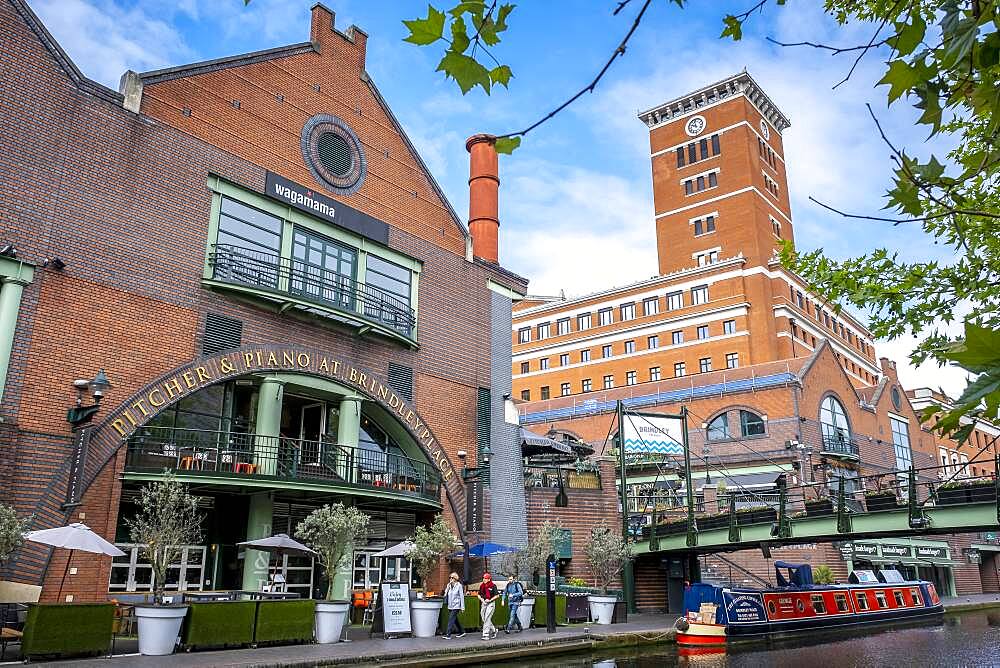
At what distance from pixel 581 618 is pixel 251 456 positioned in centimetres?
1127

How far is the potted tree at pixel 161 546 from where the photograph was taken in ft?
56.1

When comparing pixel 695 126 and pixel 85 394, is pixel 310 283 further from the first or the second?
pixel 695 126

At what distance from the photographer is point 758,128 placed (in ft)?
233

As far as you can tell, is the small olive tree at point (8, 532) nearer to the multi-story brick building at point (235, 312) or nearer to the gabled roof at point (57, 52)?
the multi-story brick building at point (235, 312)

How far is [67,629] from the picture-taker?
1620 centimetres

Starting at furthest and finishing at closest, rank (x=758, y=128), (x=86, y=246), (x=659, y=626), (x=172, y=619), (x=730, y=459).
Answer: (x=758, y=128), (x=730, y=459), (x=659, y=626), (x=86, y=246), (x=172, y=619)

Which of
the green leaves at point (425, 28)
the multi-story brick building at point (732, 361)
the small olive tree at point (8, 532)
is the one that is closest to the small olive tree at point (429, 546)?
the small olive tree at point (8, 532)

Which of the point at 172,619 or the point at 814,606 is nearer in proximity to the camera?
the point at 172,619

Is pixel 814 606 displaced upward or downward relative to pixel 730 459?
downward

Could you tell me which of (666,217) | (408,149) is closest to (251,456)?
(408,149)

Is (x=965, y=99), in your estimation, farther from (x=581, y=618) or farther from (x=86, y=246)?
(x=581, y=618)

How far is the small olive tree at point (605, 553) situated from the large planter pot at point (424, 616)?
26.9ft

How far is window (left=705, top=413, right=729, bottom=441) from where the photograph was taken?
Result: 163ft

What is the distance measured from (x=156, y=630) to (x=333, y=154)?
16.6 m
